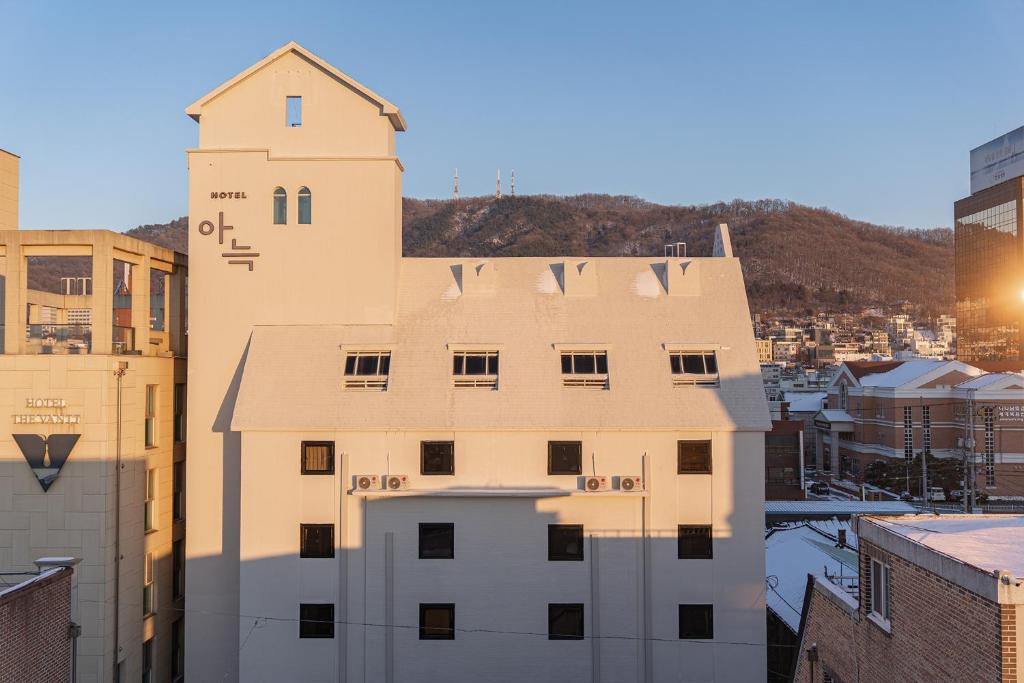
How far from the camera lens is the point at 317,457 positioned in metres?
25.7

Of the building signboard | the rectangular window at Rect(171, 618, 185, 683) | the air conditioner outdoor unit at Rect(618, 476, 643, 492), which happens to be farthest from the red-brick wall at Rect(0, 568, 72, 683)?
the building signboard

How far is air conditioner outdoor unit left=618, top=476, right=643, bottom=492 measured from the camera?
24.9 m

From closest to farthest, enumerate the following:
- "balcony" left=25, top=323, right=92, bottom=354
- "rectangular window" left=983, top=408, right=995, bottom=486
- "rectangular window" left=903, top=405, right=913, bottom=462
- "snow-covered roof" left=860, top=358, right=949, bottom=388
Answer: "balcony" left=25, top=323, right=92, bottom=354, "rectangular window" left=983, top=408, right=995, bottom=486, "rectangular window" left=903, top=405, right=913, bottom=462, "snow-covered roof" left=860, top=358, right=949, bottom=388

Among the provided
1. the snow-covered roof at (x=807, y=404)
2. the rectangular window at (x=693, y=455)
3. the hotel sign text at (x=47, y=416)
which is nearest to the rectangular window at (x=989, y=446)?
the snow-covered roof at (x=807, y=404)

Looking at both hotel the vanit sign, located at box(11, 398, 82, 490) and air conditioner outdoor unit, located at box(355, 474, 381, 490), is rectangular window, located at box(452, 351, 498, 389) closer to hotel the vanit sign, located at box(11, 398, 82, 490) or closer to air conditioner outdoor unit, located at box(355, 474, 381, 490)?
air conditioner outdoor unit, located at box(355, 474, 381, 490)

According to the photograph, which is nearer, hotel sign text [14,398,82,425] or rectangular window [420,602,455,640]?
rectangular window [420,602,455,640]

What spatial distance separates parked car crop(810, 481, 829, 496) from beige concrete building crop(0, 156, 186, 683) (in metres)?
58.7

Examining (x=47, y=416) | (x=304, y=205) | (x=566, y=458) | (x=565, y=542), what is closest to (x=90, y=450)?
(x=47, y=416)

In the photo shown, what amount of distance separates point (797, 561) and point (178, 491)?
24.2 metres

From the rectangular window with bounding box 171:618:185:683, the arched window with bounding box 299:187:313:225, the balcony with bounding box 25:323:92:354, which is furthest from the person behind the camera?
the rectangular window with bounding box 171:618:185:683

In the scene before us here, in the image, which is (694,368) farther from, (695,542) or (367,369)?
(367,369)

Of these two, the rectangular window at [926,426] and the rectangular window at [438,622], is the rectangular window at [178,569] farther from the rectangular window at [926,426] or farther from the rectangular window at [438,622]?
the rectangular window at [926,426]

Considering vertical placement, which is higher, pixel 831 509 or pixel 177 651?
pixel 831 509

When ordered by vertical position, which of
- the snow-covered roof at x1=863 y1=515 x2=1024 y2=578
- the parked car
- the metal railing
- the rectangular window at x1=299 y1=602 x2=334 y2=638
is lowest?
the parked car
